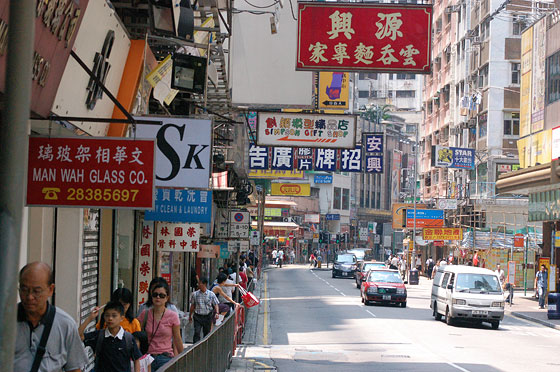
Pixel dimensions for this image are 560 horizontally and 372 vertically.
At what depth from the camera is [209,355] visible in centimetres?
1162

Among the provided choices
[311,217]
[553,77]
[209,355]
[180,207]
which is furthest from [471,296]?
[311,217]

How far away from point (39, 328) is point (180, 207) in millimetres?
10458

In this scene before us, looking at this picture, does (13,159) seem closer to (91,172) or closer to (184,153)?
(91,172)

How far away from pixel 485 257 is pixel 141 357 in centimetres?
4433

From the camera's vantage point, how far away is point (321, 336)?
74.5 ft

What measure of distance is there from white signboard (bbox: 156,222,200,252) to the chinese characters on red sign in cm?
28

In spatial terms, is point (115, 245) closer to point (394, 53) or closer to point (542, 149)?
point (394, 53)

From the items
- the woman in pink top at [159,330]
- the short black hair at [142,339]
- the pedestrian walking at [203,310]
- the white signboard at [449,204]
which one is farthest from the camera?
the white signboard at [449,204]

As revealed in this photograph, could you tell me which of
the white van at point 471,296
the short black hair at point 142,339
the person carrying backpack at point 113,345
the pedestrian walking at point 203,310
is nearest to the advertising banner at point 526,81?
the white van at point 471,296

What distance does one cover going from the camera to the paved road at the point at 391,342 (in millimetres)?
17359

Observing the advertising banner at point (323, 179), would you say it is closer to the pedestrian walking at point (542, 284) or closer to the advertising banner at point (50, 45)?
the pedestrian walking at point (542, 284)

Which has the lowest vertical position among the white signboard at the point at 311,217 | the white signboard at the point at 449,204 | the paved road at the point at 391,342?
the paved road at the point at 391,342

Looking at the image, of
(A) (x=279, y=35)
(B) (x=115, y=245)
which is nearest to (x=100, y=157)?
(B) (x=115, y=245)

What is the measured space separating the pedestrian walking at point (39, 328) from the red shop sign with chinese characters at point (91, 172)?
9.58 feet
